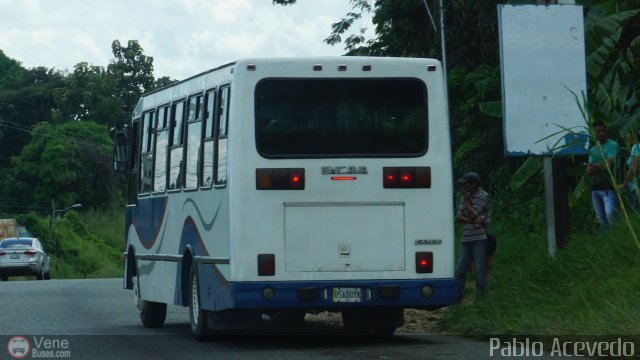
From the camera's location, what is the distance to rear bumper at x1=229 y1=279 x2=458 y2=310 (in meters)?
12.6

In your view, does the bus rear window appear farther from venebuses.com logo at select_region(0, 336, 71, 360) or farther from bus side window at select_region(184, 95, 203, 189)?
venebuses.com logo at select_region(0, 336, 71, 360)

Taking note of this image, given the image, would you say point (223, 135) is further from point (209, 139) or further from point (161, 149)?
point (161, 149)

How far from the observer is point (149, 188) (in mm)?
16812

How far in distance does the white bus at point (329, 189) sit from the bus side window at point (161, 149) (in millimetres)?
2470

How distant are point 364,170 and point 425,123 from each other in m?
0.80

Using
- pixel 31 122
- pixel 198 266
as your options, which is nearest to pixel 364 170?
pixel 198 266

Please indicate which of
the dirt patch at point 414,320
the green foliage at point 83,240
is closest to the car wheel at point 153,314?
the dirt patch at point 414,320

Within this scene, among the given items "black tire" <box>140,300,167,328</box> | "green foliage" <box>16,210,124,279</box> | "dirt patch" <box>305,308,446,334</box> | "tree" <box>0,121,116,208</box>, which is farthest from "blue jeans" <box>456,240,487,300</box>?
"tree" <box>0,121,116,208</box>

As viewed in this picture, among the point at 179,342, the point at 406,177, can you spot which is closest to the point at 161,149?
the point at 179,342

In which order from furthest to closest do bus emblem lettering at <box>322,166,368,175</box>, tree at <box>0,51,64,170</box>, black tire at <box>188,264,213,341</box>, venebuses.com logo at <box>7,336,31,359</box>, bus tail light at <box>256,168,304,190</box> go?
tree at <box>0,51,64,170</box>, black tire at <box>188,264,213,341</box>, bus emblem lettering at <box>322,166,368,175</box>, bus tail light at <box>256,168,304,190</box>, venebuses.com logo at <box>7,336,31,359</box>

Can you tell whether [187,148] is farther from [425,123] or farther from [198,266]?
[425,123]

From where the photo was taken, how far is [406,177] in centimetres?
1302

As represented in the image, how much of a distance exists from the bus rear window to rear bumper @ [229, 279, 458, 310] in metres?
1.25

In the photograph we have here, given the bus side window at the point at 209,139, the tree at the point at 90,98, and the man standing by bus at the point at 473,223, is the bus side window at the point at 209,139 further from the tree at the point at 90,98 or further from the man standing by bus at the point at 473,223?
the tree at the point at 90,98
